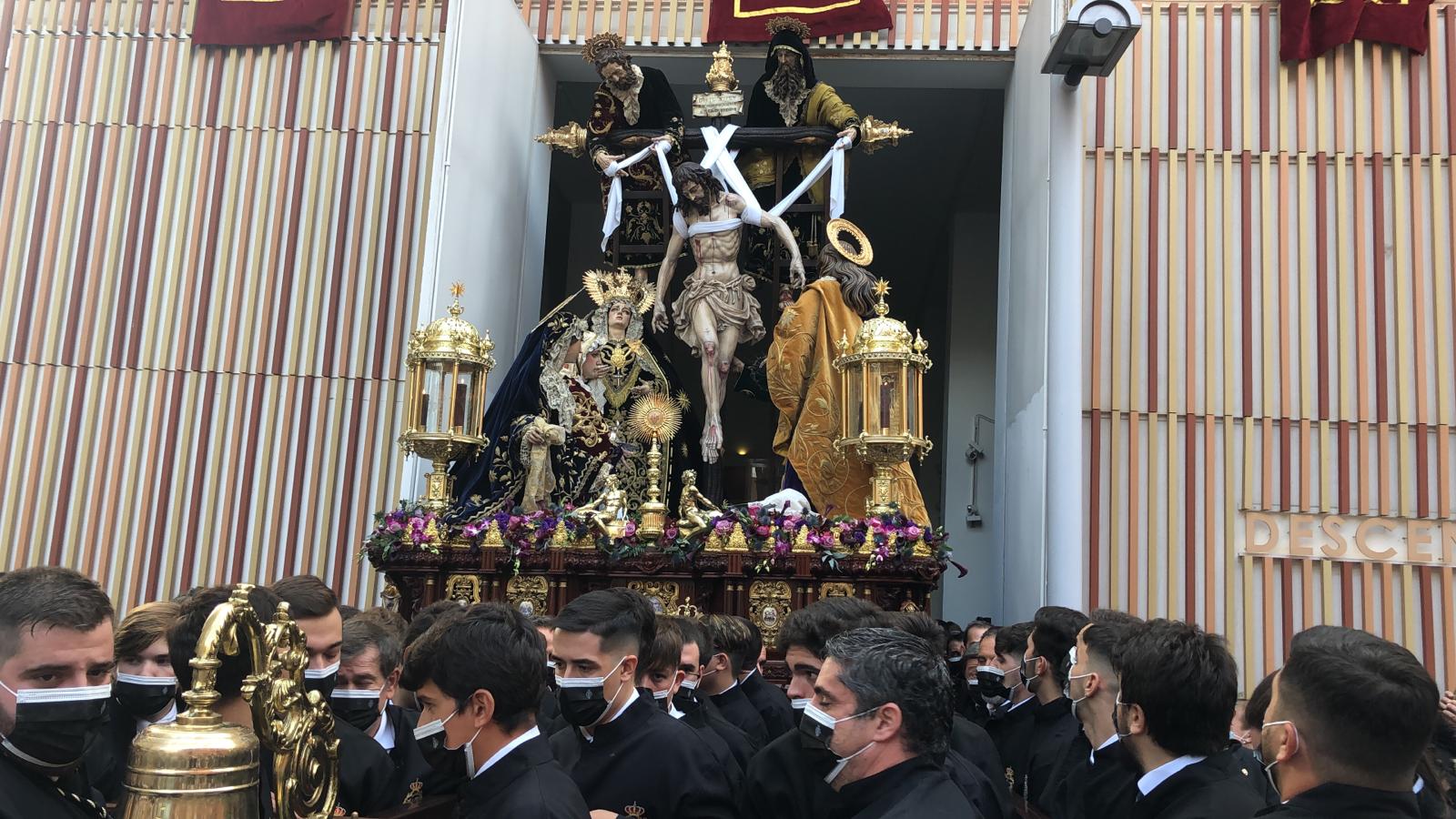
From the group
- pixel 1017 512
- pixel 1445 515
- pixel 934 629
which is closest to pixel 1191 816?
pixel 934 629

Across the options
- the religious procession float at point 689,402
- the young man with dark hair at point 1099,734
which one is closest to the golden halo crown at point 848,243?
the religious procession float at point 689,402

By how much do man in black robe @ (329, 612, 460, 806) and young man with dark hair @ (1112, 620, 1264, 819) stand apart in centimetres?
189

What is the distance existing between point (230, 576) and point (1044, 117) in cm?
709

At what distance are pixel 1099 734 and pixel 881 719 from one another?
1041mm

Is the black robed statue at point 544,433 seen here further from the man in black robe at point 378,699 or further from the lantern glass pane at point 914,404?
the man in black robe at point 378,699

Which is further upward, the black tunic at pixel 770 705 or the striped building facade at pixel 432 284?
the striped building facade at pixel 432 284

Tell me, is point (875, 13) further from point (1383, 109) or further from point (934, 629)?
point (934, 629)

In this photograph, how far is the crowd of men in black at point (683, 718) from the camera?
2355mm

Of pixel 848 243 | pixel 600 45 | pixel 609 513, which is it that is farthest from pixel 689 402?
pixel 600 45

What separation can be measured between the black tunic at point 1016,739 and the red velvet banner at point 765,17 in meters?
6.91

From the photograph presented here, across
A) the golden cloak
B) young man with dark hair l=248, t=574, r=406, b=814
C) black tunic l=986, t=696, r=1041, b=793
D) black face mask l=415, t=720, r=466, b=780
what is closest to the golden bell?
black face mask l=415, t=720, r=466, b=780

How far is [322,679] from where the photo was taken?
3.31 meters

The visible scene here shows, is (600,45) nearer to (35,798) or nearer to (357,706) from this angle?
(357,706)

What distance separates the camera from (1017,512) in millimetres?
9352
